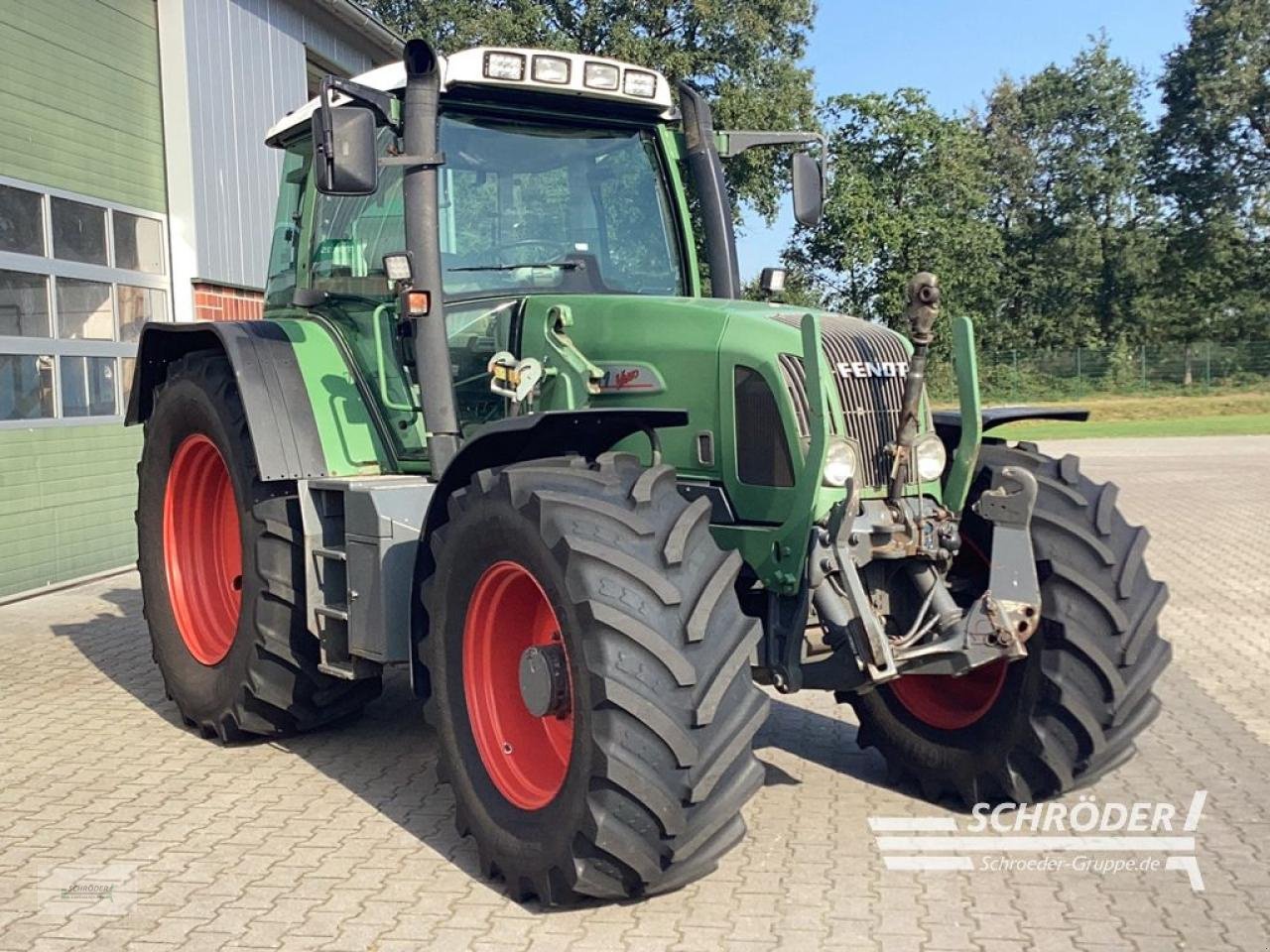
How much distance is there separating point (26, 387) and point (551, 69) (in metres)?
6.12

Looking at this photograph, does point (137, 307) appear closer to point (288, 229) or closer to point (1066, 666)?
point (288, 229)

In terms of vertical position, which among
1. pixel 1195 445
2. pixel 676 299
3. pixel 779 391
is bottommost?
pixel 1195 445

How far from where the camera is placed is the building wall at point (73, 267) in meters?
9.37

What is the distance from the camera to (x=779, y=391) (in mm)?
4160

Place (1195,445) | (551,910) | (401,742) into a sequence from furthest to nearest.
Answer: (1195,445), (401,742), (551,910)

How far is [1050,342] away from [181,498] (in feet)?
157

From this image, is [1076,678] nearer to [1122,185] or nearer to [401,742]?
[401,742]

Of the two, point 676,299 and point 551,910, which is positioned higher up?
point 676,299

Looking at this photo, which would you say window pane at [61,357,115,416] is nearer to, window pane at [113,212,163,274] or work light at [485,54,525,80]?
window pane at [113,212,163,274]

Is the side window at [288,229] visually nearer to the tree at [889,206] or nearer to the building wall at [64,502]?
the building wall at [64,502]

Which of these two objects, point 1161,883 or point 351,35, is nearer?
point 1161,883

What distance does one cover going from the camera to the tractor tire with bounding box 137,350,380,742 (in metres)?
5.21

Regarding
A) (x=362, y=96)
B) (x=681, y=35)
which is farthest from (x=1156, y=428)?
(x=362, y=96)

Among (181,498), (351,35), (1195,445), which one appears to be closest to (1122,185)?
(1195,445)
